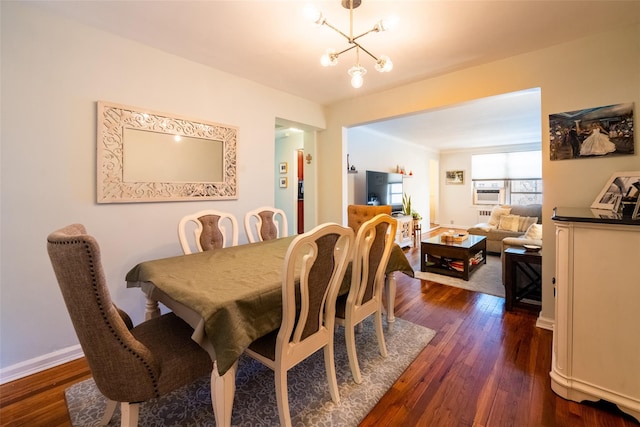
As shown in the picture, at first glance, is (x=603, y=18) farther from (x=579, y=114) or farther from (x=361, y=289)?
(x=361, y=289)

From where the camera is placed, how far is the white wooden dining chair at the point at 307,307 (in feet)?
4.00

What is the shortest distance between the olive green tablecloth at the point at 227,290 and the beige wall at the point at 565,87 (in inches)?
78.6

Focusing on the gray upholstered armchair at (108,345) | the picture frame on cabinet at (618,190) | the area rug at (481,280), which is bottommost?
the area rug at (481,280)

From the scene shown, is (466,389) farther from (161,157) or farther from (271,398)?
(161,157)

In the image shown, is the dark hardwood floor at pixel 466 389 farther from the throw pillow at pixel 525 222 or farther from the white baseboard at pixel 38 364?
the throw pillow at pixel 525 222

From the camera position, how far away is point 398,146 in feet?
21.4

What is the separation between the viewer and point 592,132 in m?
2.15

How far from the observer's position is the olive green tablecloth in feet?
3.55

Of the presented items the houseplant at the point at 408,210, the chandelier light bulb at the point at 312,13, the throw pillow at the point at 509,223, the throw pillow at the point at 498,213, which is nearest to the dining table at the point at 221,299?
the chandelier light bulb at the point at 312,13

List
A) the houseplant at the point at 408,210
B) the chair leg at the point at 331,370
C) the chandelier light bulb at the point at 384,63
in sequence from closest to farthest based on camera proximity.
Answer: the chair leg at the point at 331,370
the chandelier light bulb at the point at 384,63
the houseplant at the point at 408,210

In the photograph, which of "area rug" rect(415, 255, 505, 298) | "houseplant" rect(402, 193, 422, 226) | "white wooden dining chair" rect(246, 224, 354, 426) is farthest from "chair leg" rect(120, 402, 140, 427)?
"houseplant" rect(402, 193, 422, 226)

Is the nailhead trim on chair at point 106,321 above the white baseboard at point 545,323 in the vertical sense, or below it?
above

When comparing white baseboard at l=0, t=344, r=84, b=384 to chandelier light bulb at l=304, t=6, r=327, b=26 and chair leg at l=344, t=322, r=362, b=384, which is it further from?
chandelier light bulb at l=304, t=6, r=327, b=26

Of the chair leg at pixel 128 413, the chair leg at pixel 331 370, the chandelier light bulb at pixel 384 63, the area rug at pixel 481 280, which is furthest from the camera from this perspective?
the area rug at pixel 481 280
